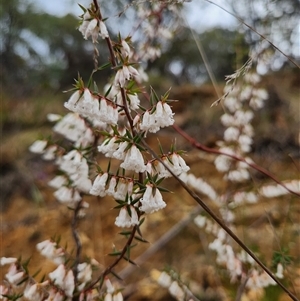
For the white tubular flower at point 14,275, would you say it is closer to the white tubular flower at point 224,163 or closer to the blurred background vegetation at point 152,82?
the blurred background vegetation at point 152,82

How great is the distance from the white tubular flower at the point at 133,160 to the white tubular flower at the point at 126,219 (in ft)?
0.36

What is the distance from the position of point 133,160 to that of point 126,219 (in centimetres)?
15

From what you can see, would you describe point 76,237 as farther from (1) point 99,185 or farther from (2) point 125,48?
(2) point 125,48

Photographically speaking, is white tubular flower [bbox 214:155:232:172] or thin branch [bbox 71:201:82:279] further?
white tubular flower [bbox 214:155:232:172]

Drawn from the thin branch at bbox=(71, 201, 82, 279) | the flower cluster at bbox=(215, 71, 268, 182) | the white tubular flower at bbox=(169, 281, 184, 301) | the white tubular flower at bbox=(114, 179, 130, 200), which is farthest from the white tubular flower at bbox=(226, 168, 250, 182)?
the white tubular flower at bbox=(114, 179, 130, 200)

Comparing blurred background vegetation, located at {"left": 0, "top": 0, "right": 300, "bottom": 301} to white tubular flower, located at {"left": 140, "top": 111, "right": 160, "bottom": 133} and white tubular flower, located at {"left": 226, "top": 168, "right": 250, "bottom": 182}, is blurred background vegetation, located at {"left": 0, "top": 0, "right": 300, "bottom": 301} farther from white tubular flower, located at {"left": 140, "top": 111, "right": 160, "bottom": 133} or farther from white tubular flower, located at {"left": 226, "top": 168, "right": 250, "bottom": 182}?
white tubular flower, located at {"left": 140, "top": 111, "right": 160, "bottom": 133}

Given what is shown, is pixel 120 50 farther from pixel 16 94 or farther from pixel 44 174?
pixel 16 94

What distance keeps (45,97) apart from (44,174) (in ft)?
7.94

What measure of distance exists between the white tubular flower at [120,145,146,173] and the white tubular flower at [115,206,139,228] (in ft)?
0.36

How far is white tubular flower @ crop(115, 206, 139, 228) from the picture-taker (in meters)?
0.78

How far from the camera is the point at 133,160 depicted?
703mm

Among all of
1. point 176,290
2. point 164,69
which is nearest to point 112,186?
point 176,290

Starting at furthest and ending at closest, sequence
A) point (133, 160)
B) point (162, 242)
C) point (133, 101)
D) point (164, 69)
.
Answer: point (164, 69)
point (162, 242)
point (133, 101)
point (133, 160)

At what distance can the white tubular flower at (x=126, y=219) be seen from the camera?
0.78 meters
